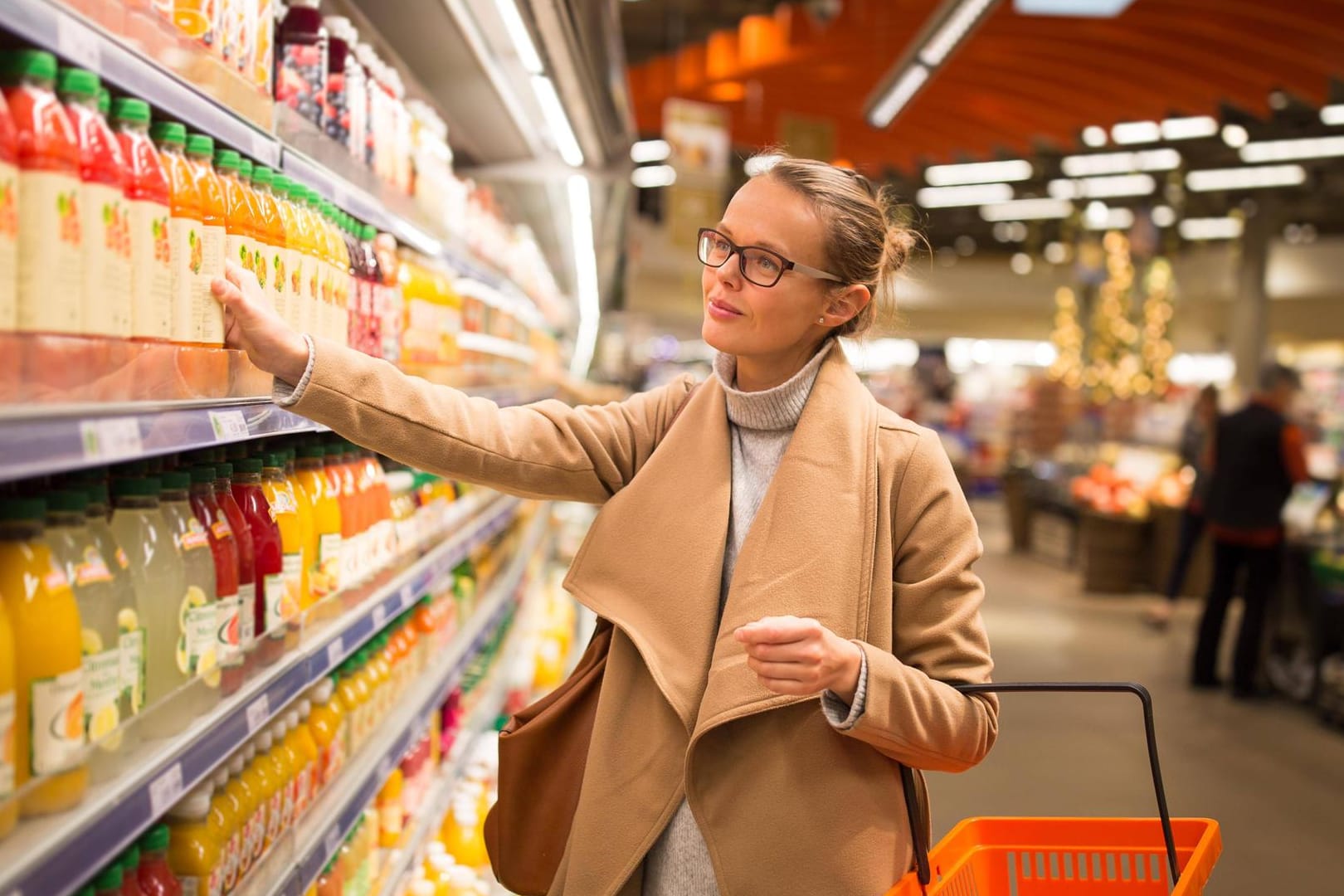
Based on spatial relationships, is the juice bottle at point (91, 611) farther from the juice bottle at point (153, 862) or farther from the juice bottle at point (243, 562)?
the juice bottle at point (243, 562)

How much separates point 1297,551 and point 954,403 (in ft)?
60.3

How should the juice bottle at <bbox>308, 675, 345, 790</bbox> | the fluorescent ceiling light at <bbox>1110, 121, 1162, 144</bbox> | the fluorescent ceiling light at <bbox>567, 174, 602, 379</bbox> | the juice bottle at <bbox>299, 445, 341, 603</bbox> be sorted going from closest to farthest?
the juice bottle at <bbox>299, 445, 341, 603</bbox>, the juice bottle at <bbox>308, 675, 345, 790</bbox>, the fluorescent ceiling light at <bbox>567, 174, 602, 379</bbox>, the fluorescent ceiling light at <bbox>1110, 121, 1162, 144</bbox>

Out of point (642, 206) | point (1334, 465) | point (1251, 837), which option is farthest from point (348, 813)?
point (642, 206)

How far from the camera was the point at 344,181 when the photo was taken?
2.24 meters

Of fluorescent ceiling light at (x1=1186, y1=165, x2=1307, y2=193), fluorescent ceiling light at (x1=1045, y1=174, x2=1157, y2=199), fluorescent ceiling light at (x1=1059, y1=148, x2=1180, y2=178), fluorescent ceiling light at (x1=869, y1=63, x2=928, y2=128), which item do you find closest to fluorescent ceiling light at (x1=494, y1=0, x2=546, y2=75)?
fluorescent ceiling light at (x1=869, y1=63, x2=928, y2=128)

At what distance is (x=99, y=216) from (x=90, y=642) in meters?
0.46

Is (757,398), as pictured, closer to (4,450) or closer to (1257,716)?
(4,450)

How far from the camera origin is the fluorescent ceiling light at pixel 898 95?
24.7 feet

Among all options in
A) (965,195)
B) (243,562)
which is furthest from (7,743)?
(965,195)

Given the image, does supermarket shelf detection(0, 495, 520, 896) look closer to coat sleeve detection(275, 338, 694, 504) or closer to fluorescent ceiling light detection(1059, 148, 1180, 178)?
coat sleeve detection(275, 338, 694, 504)

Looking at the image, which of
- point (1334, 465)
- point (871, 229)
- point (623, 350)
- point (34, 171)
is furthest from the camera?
point (623, 350)

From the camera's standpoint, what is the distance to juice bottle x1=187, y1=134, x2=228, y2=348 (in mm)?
1502

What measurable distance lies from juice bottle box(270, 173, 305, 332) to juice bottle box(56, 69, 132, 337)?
0.53 meters

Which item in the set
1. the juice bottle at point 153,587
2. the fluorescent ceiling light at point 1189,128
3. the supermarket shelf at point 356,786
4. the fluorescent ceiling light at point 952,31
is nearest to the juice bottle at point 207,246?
the juice bottle at point 153,587
